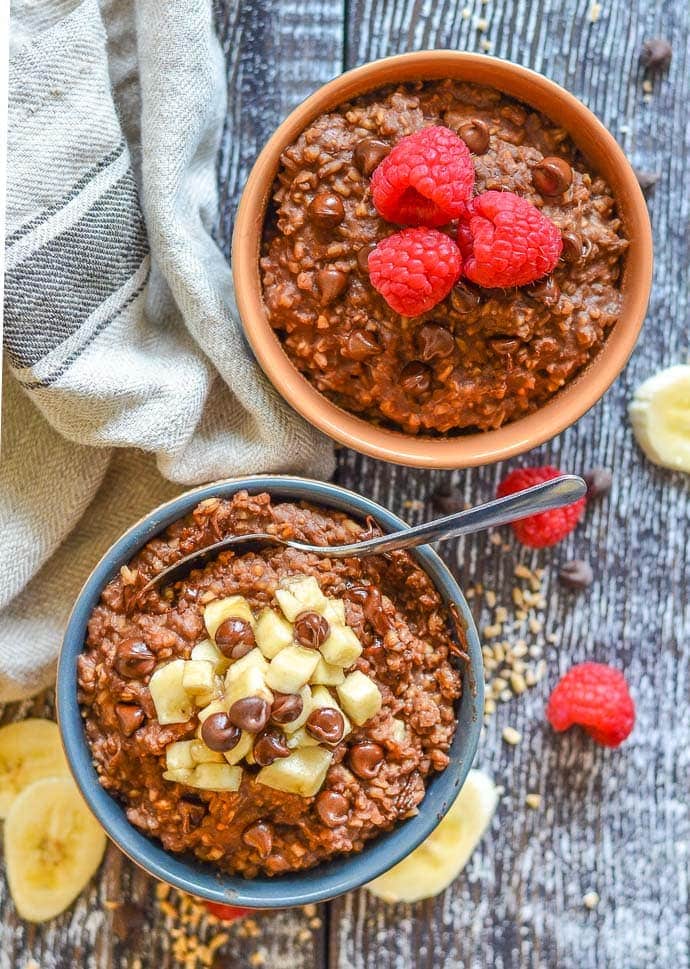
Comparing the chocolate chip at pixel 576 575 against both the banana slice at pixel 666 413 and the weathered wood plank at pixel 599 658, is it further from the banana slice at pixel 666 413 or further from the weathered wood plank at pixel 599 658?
the banana slice at pixel 666 413

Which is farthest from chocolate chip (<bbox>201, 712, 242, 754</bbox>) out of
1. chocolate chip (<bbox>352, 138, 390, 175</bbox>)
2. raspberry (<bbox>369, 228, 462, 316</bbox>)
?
chocolate chip (<bbox>352, 138, 390, 175</bbox>)

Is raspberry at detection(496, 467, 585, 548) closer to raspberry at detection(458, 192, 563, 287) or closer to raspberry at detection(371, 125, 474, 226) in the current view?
raspberry at detection(458, 192, 563, 287)

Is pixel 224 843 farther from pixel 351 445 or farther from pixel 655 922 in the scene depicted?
pixel 655 922

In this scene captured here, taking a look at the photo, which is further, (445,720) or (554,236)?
(445,720)

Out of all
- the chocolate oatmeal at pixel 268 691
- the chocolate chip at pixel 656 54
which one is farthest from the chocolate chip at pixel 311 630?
the chocolate chip at pixel 656 54

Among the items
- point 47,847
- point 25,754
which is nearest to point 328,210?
point 25,754

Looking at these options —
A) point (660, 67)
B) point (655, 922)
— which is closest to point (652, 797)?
point (655, 922)
